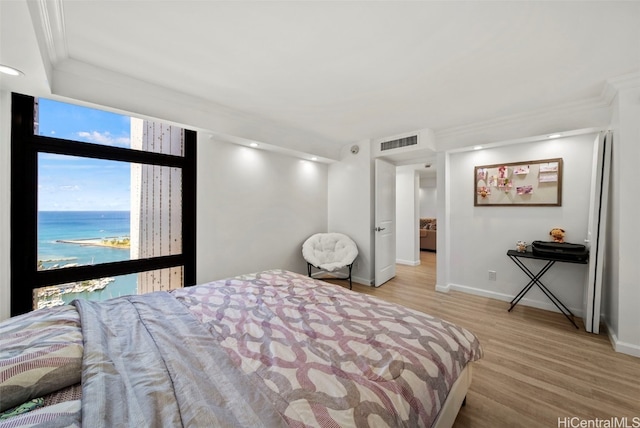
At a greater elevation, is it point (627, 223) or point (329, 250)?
point (627, 223)

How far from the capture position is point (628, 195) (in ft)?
7.13

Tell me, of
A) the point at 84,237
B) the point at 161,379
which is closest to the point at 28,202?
the point at 84,237

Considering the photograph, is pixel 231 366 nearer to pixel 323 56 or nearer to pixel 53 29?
pixel 323 56

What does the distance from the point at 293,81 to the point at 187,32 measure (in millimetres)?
901

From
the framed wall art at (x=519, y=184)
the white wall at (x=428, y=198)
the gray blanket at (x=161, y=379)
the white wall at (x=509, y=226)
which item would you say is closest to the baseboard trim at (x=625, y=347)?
the white wall at (x=509, y=226)

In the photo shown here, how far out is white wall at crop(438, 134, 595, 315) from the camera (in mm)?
2922

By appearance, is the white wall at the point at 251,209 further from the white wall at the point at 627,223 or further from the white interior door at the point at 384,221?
the white wall at the point at 627,223

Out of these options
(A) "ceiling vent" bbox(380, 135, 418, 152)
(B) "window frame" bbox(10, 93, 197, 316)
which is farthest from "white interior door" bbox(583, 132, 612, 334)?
(B) "window frame" bbox(10, 93, 197, 316)

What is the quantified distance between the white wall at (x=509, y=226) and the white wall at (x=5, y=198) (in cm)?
470

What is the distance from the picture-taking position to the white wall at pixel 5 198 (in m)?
1.90

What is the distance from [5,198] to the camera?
6.31ft

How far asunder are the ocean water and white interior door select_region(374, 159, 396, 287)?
11.0ft

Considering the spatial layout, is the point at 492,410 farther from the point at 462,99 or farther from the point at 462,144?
the point at 462,144

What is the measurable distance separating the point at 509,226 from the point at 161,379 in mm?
4035
